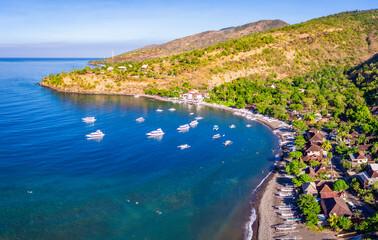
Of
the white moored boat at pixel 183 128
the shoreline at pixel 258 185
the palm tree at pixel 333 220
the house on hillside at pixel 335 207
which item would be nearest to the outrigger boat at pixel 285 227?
the shoreline at pixel 258 185

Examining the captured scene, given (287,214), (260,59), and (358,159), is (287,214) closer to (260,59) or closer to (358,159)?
(358,159)

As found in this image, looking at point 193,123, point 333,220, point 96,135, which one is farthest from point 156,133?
point 333,220

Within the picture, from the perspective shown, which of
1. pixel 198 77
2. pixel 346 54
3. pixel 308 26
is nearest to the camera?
pixel 198 77

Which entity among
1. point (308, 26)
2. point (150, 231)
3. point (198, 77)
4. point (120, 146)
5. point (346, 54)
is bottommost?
point (150, 231)

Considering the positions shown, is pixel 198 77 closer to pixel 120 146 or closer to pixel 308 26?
pixel 120 146

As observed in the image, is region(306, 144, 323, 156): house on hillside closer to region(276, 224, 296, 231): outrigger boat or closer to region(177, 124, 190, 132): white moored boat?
region(276, 224, 296, 231): outrigger boat

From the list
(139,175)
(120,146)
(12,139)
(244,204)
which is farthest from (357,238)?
(12,139)

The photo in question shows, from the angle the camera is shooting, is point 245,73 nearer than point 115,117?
No

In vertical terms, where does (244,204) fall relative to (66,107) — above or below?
below
